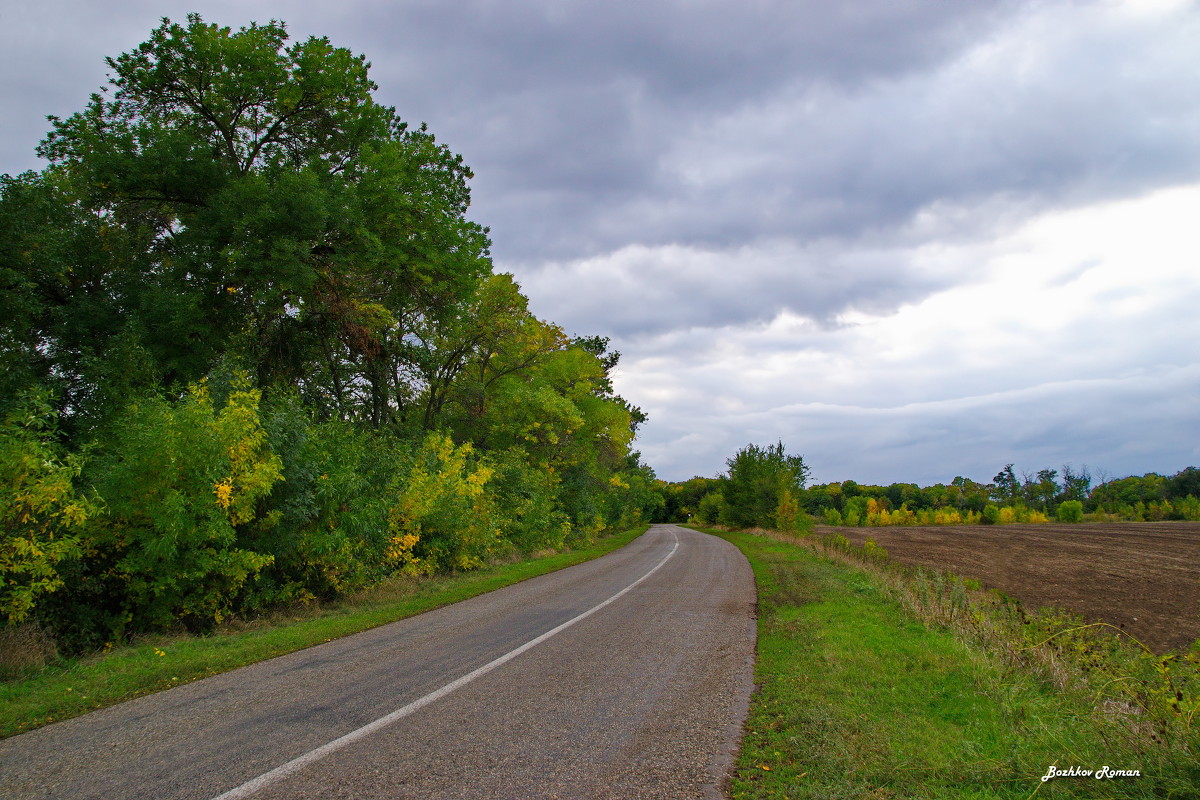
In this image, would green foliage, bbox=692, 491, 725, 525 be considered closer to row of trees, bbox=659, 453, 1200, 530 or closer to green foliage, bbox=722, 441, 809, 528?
row of trees, bbox=659, 453, 1200, 530

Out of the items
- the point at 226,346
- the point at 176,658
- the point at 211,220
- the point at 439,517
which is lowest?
the point at 176,658

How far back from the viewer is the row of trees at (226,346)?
27.7 ft

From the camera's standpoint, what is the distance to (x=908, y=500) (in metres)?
118

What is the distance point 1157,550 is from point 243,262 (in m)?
48.3

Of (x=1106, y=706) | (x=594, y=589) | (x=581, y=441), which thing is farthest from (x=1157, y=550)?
(x=1106, y=706)

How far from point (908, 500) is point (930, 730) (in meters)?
128

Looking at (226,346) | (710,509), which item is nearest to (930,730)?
(226,346)

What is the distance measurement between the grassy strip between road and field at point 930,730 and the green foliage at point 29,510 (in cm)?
785

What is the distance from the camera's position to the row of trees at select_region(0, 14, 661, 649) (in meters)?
8.45

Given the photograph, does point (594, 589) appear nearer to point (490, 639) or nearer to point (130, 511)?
point (490, 639)

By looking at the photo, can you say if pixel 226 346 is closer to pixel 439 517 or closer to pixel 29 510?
pixel 439 517

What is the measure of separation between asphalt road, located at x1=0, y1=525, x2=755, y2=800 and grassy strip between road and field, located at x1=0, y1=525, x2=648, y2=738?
1.12ft

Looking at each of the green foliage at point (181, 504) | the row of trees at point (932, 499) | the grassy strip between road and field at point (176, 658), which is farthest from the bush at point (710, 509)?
the green foliage at point (181, 504)

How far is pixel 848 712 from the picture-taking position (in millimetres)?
5379
